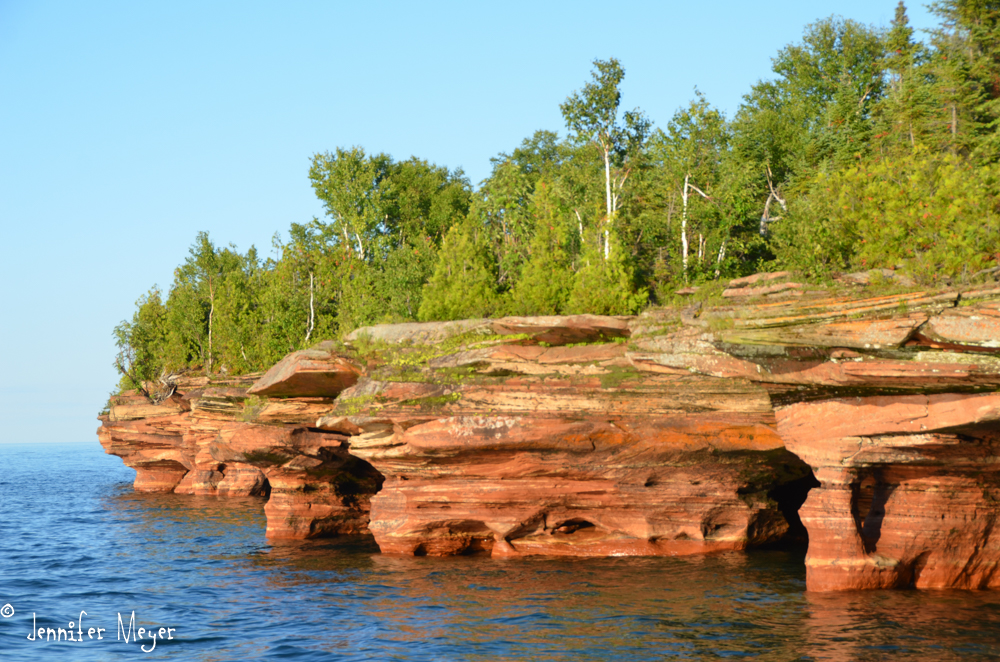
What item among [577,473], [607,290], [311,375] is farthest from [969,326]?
[311,375]

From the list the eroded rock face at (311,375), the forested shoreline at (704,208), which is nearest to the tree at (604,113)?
the forested shoreline at (704,208)

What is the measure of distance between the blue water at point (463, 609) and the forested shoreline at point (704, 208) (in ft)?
29.3

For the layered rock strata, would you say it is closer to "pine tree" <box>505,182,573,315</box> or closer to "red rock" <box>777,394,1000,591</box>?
"pine tree" <box>505,182,573,315</box>

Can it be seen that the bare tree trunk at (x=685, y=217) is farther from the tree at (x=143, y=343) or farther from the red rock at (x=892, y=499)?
the tree at (x=143, y=343)

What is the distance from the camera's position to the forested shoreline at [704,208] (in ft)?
83.7

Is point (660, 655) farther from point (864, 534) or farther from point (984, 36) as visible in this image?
point (984, 36)

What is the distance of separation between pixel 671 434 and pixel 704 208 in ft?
A: 51.8

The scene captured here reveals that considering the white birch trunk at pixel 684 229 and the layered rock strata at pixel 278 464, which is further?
the white birch trunk at pixel 684 229

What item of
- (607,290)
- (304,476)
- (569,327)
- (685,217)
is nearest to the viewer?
(569,327)

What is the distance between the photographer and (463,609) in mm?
19281

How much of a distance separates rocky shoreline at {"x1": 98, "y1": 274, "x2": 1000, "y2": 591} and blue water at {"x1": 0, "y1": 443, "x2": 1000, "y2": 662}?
1227mm

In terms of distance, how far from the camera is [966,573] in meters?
19.4

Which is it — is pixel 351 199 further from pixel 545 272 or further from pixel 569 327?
pixel 569 327

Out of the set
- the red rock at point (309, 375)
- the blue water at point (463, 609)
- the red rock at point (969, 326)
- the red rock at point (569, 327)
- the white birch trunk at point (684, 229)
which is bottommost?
the blue water at point (463, 609)
